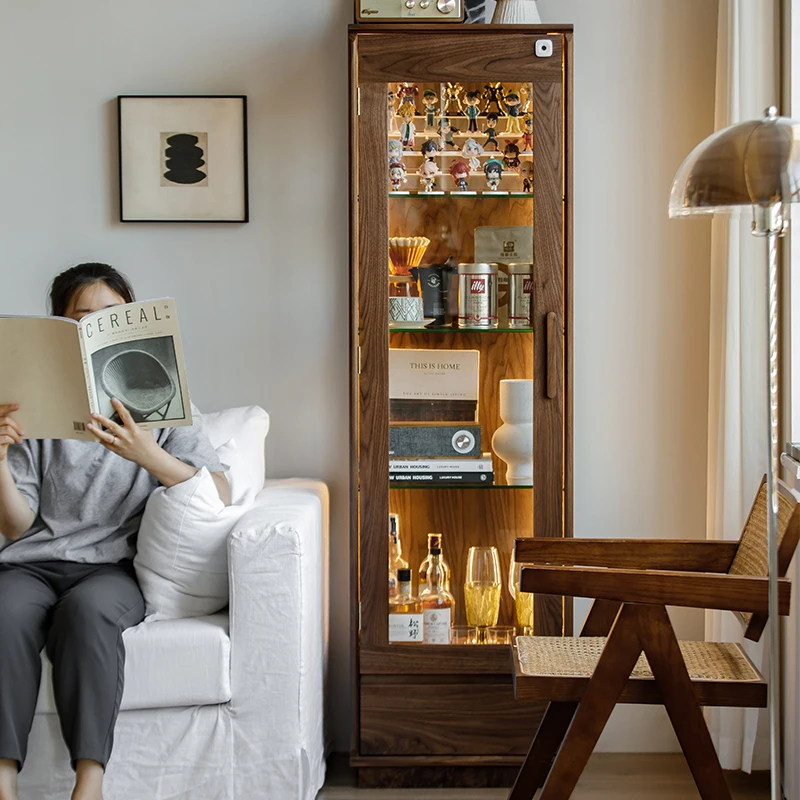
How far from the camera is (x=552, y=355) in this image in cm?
227

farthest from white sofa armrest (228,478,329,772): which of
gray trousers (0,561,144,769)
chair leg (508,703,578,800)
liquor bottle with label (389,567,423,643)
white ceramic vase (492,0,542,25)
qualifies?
white ceramic vase (492,0,542,25)

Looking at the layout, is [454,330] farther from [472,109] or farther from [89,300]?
[89,300]

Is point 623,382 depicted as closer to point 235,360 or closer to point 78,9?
point 235,360

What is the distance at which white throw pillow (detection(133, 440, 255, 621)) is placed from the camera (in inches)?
80.3

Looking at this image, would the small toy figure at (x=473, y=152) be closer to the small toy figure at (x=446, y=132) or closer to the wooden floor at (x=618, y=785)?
the small toy figure at (x=446, y=132)

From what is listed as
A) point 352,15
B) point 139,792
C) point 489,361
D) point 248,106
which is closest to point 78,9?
point 248,106

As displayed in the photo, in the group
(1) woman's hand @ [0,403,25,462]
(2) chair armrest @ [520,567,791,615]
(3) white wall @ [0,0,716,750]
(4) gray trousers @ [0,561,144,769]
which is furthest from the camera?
(3) white wall @ [0,0,716,750]

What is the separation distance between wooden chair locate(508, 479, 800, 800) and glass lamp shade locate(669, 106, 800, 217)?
596 mm

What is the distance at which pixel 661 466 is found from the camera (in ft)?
8.63

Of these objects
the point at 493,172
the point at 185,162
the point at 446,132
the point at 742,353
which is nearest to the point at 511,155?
the point at 493,172

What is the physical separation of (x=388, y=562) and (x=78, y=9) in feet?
5.50

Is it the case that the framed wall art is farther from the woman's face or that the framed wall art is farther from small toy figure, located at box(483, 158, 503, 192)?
small toy figure, located at box(483, 158, 503, 192)

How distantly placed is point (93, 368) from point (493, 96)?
1.11 metres

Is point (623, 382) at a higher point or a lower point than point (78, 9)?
lower
